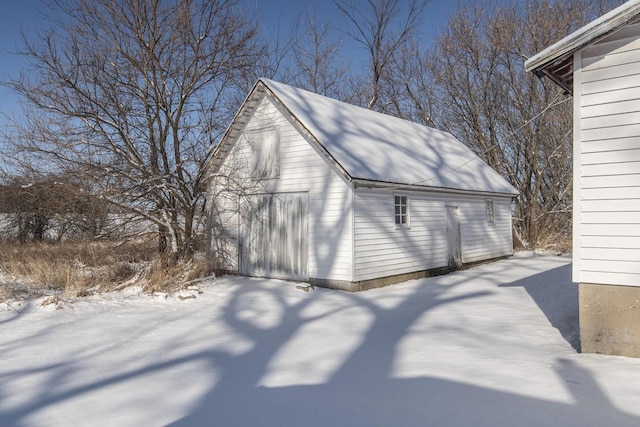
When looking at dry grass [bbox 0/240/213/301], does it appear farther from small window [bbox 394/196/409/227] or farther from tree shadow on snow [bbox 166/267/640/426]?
tree shadow on snow [bbox 166/267/640/426]

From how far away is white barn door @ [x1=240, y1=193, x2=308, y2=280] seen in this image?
12.4m

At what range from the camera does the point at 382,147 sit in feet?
46.2

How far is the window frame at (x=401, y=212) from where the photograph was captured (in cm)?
1289

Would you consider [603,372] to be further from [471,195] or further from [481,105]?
[481,105]

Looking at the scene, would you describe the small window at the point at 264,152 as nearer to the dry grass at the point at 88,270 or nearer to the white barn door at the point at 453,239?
the dry grass at the point at 88,270

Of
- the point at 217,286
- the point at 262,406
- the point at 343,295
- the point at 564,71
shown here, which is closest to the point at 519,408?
the point at 262,406

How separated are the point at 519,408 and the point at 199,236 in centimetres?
1158

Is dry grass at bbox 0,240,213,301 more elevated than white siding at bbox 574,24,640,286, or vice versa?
white siding at bbox 574,24,640,286

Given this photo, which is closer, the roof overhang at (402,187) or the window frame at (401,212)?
the roof overhang at (402,187)

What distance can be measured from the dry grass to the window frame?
17.4ft

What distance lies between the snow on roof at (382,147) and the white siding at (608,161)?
18.6 ft

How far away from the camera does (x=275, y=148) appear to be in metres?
13.1

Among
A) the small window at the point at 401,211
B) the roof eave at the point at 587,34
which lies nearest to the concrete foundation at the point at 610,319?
the roof eave at the point at 587,34

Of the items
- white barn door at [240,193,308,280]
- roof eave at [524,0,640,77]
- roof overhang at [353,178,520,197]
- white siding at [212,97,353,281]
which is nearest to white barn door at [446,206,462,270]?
roof overhang at [353,178,520,197]
